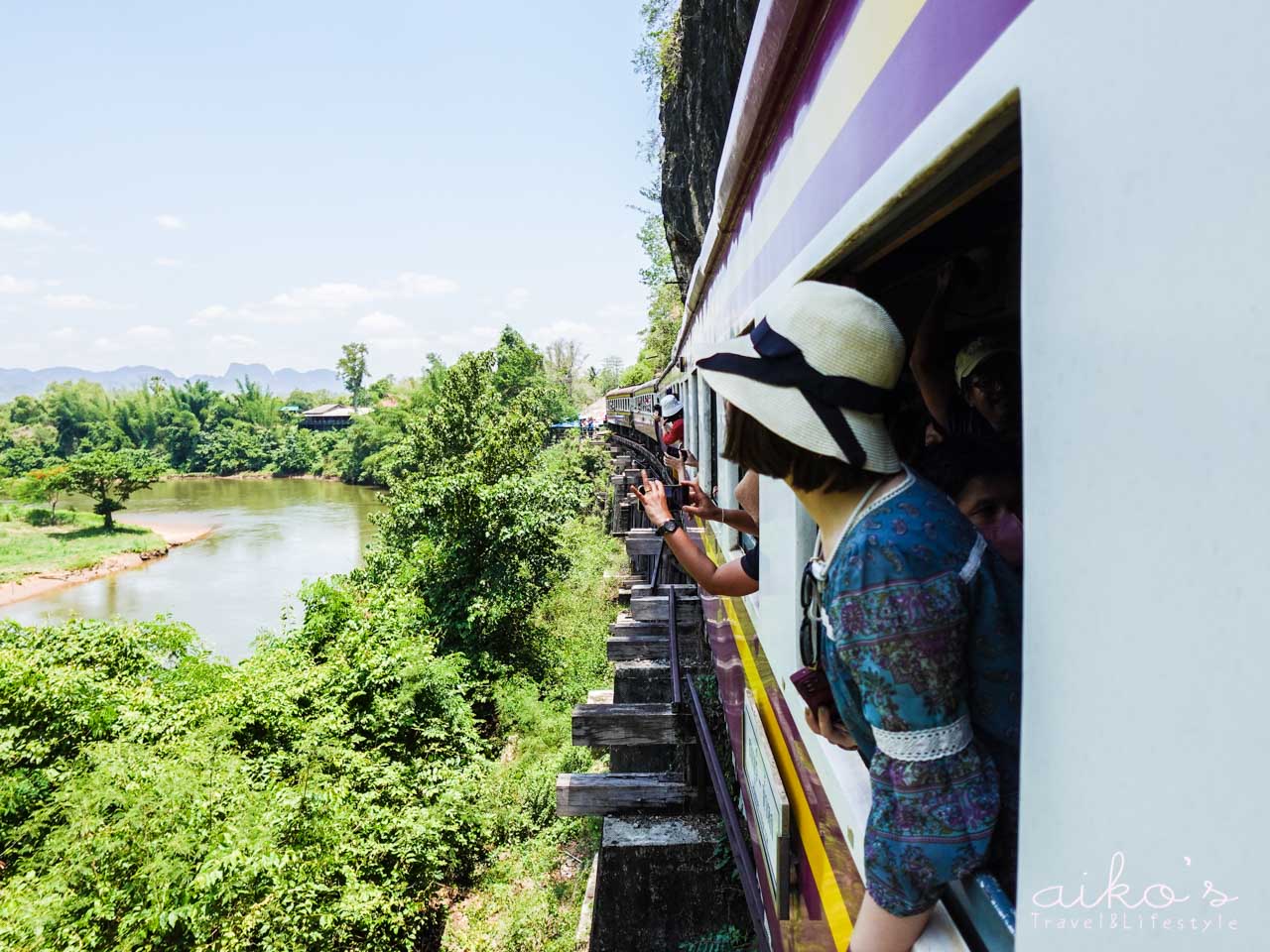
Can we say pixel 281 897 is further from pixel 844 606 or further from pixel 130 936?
pixel 844 606

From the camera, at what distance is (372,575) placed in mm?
15758

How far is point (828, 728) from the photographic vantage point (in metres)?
1.36

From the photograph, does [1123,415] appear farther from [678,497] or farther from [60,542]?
[60,542]

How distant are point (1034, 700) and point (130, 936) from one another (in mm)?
8396

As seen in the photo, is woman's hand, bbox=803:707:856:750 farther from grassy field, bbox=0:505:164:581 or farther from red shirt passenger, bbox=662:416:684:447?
grassy field, bbox=0:505:164:581

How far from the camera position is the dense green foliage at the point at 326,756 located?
263 inches

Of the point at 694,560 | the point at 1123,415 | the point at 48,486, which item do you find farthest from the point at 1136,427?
the point at 48,486

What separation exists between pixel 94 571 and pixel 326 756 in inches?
1406

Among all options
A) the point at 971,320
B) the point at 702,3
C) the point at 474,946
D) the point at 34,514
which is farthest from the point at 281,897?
the point at 34,514

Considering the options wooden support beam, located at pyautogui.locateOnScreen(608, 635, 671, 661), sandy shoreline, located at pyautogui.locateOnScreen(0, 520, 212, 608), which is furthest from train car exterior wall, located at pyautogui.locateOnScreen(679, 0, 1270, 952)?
sandy shoreline, located at pyautogui.locateOnScreen(0, 520, 212, 608)

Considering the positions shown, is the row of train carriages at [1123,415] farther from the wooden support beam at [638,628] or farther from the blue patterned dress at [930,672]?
the wooden support beam at [638,628]

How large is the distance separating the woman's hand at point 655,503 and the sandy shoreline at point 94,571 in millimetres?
39679

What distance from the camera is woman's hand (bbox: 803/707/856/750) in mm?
1344

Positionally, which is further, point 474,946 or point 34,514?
point 34,514
